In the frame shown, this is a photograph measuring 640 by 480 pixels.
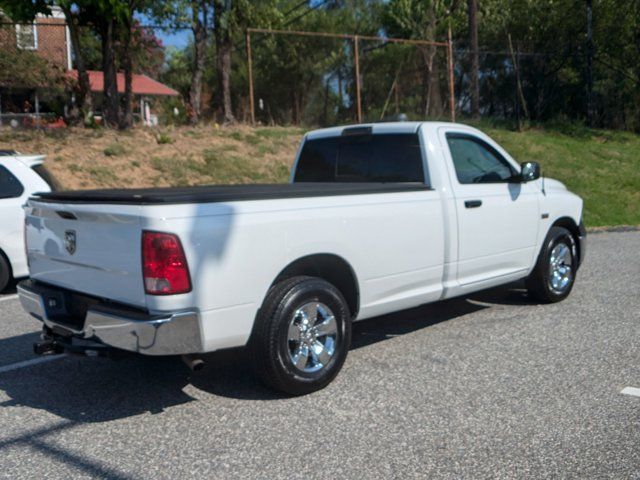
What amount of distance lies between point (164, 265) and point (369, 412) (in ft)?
5.28

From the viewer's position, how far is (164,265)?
165 inches

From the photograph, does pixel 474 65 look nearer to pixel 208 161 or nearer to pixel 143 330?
pixel 208 161

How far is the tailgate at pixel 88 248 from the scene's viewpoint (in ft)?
14.1

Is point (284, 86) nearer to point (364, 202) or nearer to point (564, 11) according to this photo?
point (564, 11)

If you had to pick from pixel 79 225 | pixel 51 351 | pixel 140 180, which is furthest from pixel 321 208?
pixel 140 180

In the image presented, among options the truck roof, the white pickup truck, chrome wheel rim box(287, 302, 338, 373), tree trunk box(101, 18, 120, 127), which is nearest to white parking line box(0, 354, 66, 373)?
the white pickup truck

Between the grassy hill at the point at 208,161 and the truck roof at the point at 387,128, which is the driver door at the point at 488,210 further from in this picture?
the grassy hill at the point at 208,161

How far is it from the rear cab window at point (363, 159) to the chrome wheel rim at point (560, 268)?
2148 mm

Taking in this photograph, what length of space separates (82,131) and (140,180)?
249cm

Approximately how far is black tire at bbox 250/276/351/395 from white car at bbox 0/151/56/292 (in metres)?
4.88

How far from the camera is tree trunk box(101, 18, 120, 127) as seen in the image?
50.9 ft

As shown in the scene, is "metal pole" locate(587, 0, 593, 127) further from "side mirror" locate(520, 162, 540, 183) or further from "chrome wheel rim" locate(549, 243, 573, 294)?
"side mirror" locate(520, 162, 540, 183)

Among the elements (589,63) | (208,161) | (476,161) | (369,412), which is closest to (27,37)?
(208,161)

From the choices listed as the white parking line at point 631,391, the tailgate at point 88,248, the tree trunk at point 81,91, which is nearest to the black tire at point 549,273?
the white parking line at point 631,391
